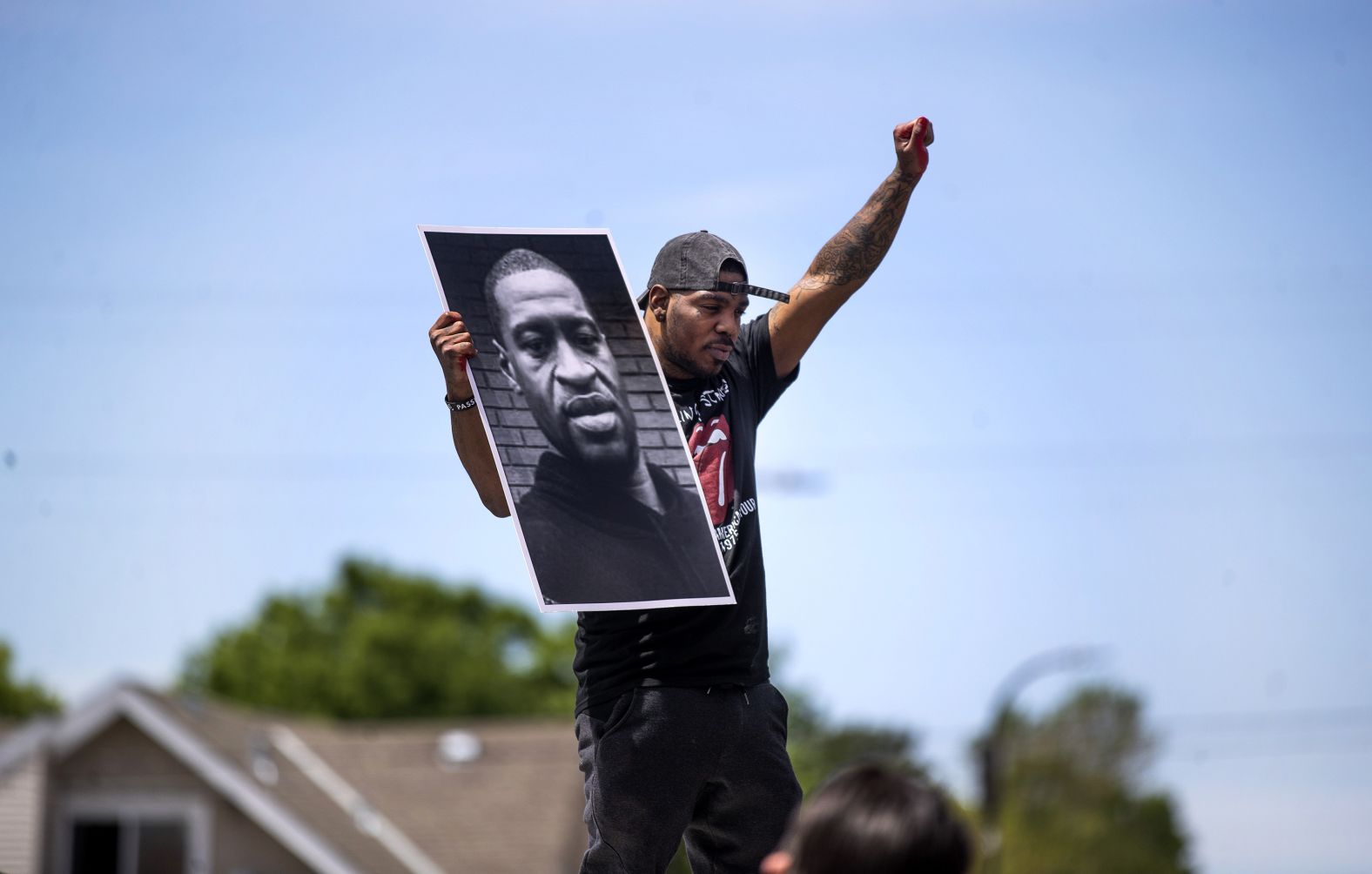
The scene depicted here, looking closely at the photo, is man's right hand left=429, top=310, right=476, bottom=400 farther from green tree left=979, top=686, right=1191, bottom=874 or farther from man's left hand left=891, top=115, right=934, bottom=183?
green tree left=979, top=686, right=1191, bottom=874

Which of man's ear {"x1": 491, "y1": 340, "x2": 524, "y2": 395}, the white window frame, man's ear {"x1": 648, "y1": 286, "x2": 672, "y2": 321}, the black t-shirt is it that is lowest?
the black t-shirt

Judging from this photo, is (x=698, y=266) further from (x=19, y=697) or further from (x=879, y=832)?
(x=19, y=697)

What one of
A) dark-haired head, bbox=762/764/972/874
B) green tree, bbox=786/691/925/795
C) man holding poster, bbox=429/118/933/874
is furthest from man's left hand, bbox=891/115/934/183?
green tree, bbox=786/691/925/795

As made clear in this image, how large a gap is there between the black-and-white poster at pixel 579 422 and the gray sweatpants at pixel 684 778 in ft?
0.91

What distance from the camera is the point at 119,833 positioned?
68.4 ft

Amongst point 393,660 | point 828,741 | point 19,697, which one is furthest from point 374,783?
point 19,697

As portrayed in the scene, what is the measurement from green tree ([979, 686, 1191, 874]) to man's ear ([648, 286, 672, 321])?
36885 millimetres

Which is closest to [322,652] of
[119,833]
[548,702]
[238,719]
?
[548,702]

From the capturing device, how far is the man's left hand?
3945mm

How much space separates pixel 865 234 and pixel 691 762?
1340mm

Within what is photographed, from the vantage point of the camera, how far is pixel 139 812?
68.3 feet

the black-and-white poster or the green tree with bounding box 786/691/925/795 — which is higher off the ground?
the green tree with bounding box 786/691/925/795

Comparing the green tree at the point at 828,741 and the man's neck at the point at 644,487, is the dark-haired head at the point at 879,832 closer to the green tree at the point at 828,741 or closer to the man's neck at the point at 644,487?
the man's neck at the point at 644,487

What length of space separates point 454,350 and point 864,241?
3.38 feet
